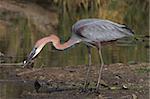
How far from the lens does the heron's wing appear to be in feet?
28.9

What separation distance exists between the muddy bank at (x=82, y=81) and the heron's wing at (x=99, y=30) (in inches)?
31.2

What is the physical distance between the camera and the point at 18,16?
65.8 feet

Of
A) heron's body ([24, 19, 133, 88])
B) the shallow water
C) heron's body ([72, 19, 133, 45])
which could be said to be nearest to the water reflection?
the shallow water

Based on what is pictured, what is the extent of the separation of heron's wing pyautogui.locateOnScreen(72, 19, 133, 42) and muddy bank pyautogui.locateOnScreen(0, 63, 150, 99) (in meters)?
0.79

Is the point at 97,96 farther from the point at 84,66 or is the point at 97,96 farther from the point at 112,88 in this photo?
the point at 84,66

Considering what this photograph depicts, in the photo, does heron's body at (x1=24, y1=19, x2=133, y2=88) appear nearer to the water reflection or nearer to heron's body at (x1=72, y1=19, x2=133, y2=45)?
heron's body at (x1=72, y1=19, x2=133, y2=45)

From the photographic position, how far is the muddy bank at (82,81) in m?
8.41

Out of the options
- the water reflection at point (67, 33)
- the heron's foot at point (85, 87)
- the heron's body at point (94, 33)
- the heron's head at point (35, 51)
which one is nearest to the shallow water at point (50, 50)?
the water reflection at point (67, 33)

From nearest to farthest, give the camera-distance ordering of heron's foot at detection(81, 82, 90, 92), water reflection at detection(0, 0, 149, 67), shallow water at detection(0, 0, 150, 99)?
heron's foot at detection(81, 82, 90, 92) < shallow water at detection(0, 0, 150, 99) < water reflection at detection(0, 0, 149, 67)

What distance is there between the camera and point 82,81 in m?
9.43

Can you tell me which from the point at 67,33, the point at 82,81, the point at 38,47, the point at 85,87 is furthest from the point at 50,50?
the point at 38,47

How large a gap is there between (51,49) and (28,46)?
1.91ft

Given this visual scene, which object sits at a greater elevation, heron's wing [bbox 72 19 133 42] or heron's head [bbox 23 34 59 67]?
heron's wing [bbox 72 19 133 42]

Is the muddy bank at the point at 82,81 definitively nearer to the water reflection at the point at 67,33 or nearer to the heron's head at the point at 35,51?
the heron's head at the point at 35,51
